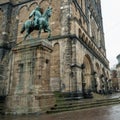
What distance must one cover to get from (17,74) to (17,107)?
2.20 metres

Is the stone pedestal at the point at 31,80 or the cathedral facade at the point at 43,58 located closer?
the stone pedestal at the point at 31,80

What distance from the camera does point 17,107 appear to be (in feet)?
34.0

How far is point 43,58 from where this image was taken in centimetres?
1109

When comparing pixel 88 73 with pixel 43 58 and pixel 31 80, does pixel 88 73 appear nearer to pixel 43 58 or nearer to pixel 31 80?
pixel 43 58

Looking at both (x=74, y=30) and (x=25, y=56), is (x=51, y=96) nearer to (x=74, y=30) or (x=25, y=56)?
(x=25, y=56)

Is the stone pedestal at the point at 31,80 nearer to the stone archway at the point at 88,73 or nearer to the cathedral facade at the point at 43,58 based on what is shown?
the cathedral facade at the point at 43,58

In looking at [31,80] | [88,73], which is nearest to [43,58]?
[31,80]

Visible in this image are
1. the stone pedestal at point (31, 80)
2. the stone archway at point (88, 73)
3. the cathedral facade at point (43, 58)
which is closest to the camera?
the stone pedestal at point (31, 80)

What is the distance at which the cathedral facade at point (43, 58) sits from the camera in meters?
10.6

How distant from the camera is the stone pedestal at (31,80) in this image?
10109 mm

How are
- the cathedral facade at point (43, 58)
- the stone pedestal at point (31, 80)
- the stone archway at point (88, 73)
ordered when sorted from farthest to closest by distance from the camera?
the stone archway at point (88, 73) → the cathedral facade at point (43, 58) → the stone pedestal at point (31, 80)

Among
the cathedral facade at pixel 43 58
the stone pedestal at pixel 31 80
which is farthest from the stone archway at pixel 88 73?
the stone pedestal at pixel 31 80

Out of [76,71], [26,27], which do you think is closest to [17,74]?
[26,27]

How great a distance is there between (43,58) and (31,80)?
158 cm
